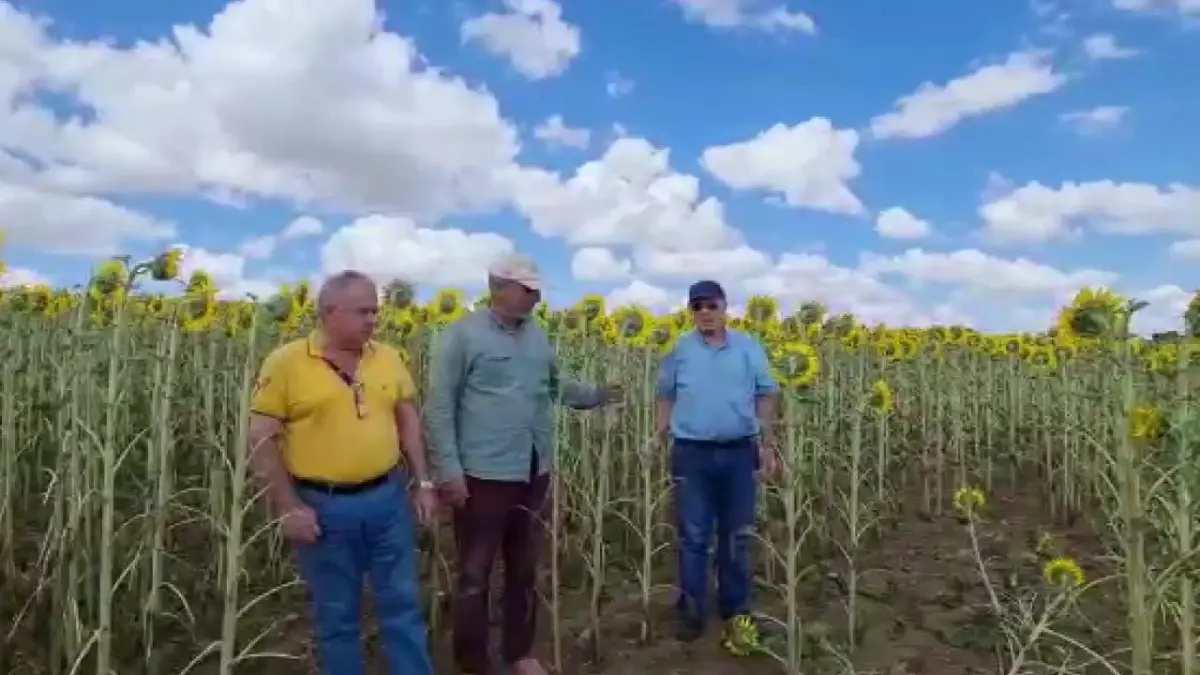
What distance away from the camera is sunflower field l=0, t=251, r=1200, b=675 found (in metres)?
3.72

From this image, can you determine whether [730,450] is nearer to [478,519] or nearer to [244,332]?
[478,519]

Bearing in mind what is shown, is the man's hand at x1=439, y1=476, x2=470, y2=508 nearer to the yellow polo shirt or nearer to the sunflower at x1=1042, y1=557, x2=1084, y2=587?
the yellow polo shirt

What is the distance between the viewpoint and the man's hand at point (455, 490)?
4555mm

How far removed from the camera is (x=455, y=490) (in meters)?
4.55

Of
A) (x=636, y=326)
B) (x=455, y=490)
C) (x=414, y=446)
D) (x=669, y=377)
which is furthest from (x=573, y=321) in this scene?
(x=414, y=446)

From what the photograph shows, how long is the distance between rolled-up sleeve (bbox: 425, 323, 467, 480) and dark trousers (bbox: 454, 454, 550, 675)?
180mm

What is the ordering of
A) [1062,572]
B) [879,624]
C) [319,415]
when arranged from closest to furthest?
[319,415] → [1062,572] → [879,624]

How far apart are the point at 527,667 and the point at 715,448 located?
1.45m

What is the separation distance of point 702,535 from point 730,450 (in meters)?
0.45

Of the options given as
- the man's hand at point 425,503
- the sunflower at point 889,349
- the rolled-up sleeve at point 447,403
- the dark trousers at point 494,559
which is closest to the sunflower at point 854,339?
the sunflower at point 889,349

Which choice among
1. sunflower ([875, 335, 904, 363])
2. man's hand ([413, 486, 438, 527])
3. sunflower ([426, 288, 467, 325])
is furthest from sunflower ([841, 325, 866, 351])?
man's hand ([413, 486, 438, 527])

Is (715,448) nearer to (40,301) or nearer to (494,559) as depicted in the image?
(494,559)

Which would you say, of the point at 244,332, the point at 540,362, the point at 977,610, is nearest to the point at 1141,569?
the point at 540,362

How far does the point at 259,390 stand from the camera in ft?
12.8
